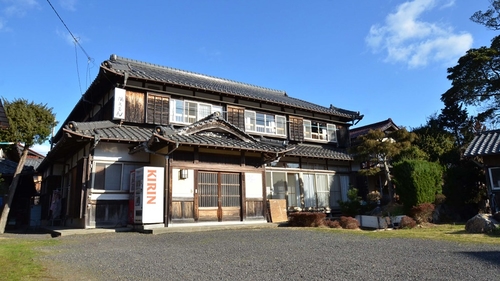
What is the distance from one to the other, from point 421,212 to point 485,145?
480 centimetres

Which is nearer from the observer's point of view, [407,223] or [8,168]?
[407,223]

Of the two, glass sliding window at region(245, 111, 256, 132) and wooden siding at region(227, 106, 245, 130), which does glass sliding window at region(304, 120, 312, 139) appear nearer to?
glass sliding window at region(245, 111, 256, 132)

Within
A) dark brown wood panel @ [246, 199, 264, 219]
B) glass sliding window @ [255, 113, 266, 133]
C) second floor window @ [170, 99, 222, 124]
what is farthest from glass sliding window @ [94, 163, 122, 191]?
glass sliding window @ [255, 113, 266, 133]

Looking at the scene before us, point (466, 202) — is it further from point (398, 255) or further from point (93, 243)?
point (93, 243)

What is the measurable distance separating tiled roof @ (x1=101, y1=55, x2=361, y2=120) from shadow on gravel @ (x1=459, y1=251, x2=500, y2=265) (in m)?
13.1

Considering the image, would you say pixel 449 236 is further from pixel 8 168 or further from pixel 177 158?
pixel 8 168

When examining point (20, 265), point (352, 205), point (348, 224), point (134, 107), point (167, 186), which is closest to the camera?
point (20, 265)

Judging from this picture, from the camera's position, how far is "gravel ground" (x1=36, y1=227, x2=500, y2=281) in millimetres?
5180

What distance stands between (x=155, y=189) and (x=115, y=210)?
2322 millimetres

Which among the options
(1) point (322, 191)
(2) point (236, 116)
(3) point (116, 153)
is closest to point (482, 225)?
(1) point (322, 191)

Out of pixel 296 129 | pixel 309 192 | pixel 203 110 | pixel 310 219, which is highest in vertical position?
pixel 203 110

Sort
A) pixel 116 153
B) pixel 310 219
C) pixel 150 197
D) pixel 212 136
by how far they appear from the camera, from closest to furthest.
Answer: pixel 150 197 → pixel 310 219 → pixel 116 153 → pixel 212 136

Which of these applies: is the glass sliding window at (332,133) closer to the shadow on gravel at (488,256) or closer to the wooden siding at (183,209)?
the wooden siding at (183,209)

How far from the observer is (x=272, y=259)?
6461 mm
